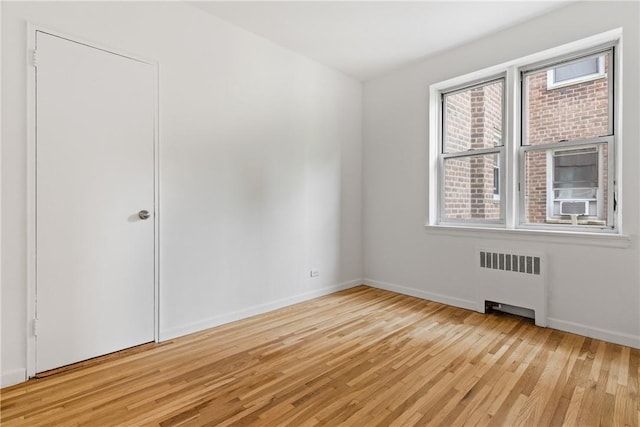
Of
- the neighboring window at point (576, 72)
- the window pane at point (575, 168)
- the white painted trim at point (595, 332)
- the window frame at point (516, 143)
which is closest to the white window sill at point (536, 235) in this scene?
the window frame at point (516, 143)

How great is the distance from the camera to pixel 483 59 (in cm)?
339

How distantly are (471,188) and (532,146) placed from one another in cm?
73

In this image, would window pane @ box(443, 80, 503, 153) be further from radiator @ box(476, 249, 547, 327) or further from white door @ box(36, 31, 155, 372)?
white door @ box(36, 31, 155, 372)

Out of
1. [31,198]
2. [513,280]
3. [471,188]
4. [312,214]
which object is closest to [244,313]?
[312,214]

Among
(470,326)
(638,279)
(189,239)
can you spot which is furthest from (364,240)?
(638,279)

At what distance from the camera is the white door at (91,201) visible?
2.16 metres

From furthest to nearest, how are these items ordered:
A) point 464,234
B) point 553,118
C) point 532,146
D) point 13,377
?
1. point 464,234
2. point 532,146
3. point 553,118
4. point 13,377

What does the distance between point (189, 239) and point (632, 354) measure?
3652 millimetres

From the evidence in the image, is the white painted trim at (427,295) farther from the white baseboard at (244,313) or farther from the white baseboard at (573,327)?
the white baseboard at (244,313)

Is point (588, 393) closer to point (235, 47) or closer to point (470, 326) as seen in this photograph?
point (470, 326)

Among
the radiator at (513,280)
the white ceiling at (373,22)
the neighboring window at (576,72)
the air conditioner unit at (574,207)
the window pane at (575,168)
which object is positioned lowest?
the radiator at (513,280)

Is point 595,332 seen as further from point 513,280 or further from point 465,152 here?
point 465,152

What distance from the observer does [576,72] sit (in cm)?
298

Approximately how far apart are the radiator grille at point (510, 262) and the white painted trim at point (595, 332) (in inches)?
18.6
